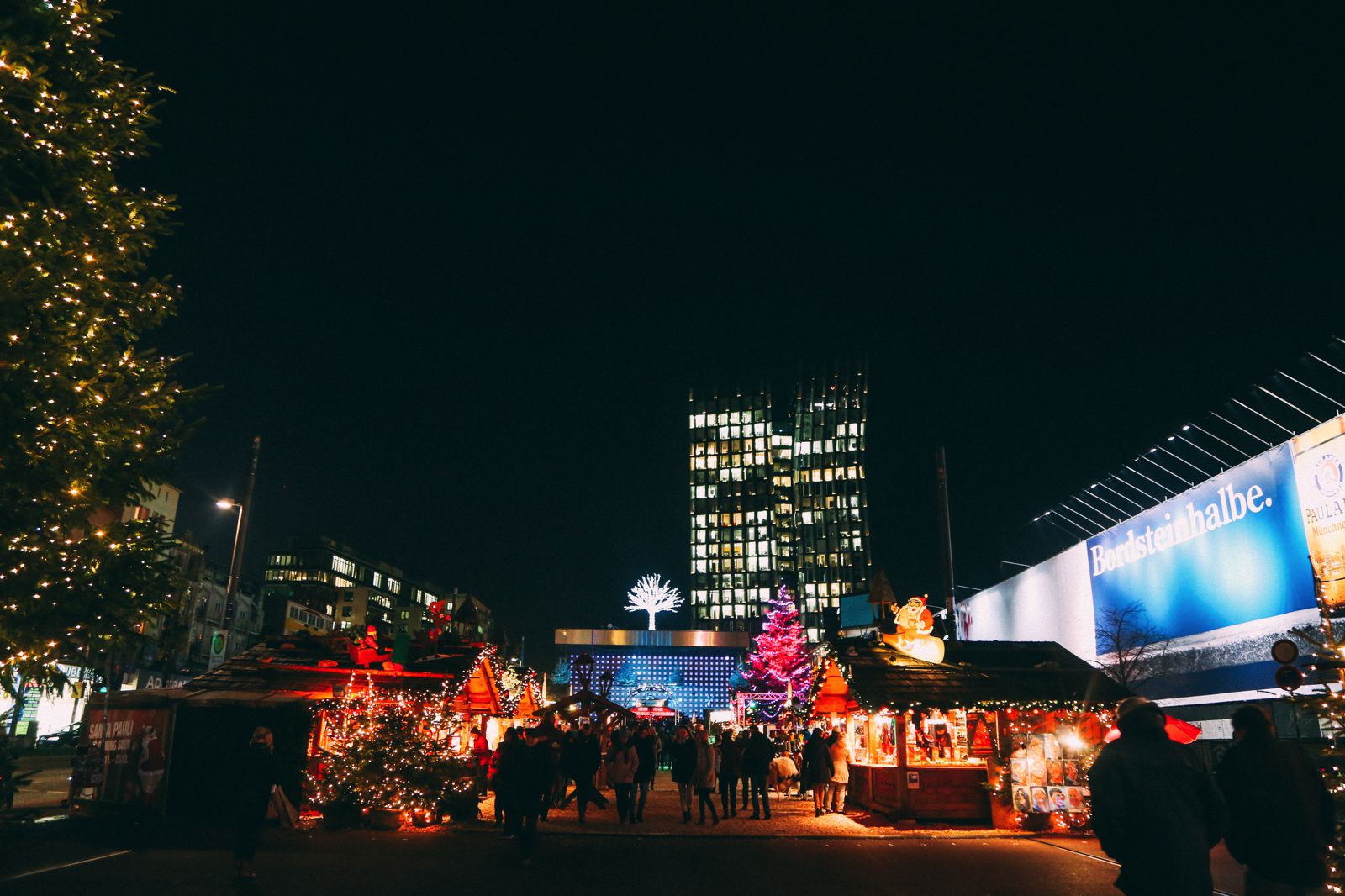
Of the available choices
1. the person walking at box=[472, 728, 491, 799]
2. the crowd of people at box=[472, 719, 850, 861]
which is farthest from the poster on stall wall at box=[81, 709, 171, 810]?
the person walking at box=[472, 728, 491, 799]

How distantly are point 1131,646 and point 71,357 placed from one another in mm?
36143

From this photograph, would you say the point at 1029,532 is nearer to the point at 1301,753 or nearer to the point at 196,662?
the point at 1301,753

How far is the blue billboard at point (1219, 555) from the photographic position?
2677 cm

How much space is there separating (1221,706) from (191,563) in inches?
2563

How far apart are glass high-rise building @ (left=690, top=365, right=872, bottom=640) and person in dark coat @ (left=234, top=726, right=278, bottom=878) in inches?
4484

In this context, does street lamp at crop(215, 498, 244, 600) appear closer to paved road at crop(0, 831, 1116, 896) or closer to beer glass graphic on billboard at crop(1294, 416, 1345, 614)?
paved road at crop(0, 831, 1116, 896)

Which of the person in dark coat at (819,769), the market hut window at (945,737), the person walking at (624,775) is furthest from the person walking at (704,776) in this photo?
the market hut window at (945,737)

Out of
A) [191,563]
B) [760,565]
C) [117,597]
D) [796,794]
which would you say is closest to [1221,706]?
[796,794]

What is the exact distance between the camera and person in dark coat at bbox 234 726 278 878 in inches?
363

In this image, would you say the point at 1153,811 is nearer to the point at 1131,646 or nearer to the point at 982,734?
the point at 982,734

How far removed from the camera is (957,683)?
54.6 feet

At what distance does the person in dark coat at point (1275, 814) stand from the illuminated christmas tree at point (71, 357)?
9561mm

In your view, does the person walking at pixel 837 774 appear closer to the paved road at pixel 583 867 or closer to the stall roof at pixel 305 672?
the paved road at pixel 583 867

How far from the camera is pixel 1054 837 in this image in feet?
47.3
